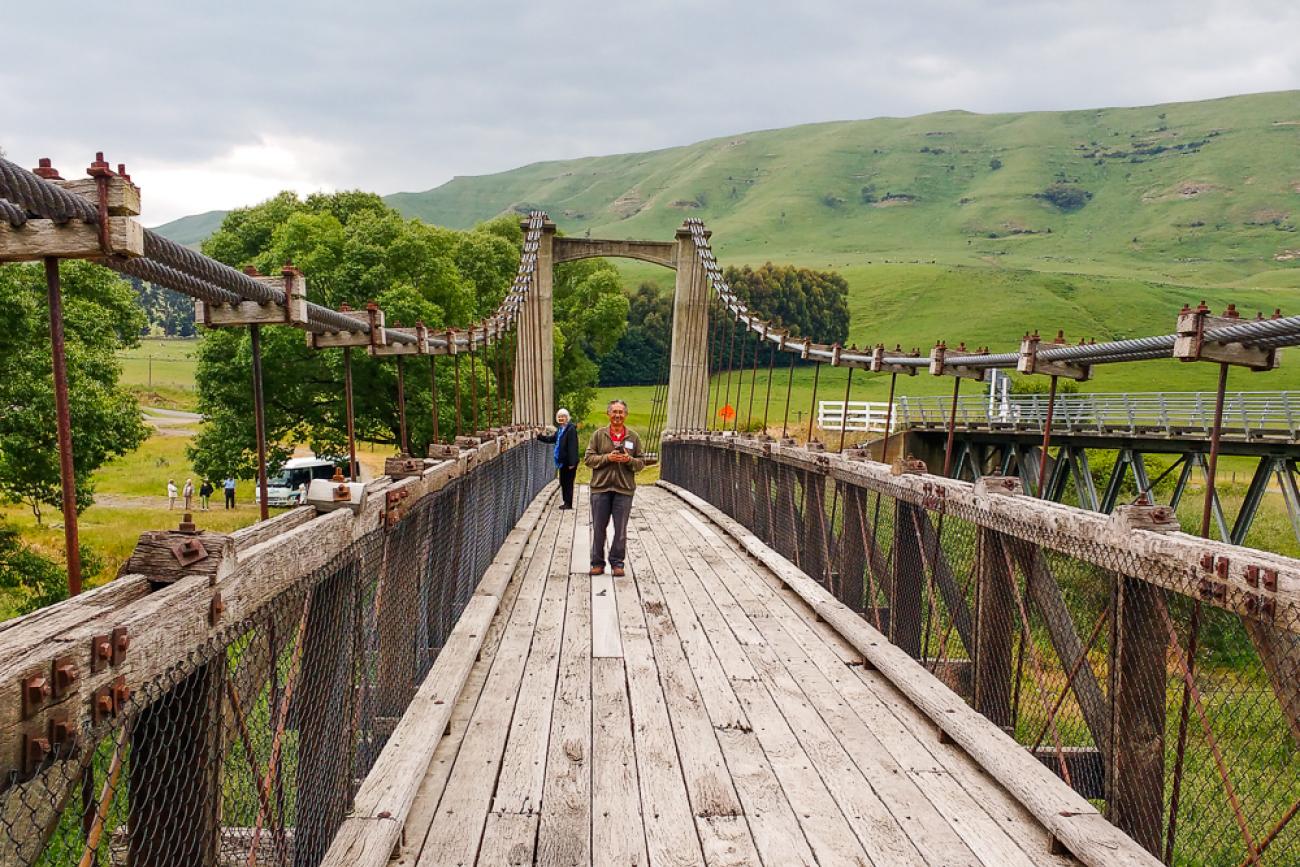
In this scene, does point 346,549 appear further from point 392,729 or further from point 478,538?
point 478,538

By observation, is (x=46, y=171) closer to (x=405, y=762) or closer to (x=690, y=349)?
(x=405, y=762)

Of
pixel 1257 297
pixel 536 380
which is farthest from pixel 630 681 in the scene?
pixel 1257 297

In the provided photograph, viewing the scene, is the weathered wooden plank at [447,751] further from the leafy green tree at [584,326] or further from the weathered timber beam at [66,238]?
the leafy green tree at [584,326]

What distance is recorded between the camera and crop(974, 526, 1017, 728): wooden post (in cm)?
371

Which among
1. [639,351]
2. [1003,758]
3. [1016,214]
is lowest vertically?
[1003,758]

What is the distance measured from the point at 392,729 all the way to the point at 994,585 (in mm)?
2096

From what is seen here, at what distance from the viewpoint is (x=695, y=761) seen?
3.37 metres

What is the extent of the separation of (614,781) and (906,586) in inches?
77.8

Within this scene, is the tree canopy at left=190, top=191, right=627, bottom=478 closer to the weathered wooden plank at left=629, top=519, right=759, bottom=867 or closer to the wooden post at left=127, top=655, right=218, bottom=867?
the weathered wooden plank at left=629, top=519, right=759, bottom=867

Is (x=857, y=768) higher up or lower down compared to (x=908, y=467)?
lower down

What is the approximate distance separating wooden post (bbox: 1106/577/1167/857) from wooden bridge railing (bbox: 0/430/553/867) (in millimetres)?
1951

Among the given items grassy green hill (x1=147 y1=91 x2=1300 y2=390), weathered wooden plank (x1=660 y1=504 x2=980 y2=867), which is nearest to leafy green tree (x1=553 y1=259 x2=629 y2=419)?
grassy green hill (x1=147 y1=91 x2=1300 y2=390)

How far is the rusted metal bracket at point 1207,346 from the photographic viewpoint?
9.59 ft

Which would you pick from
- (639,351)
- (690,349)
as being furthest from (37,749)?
(639,351)
